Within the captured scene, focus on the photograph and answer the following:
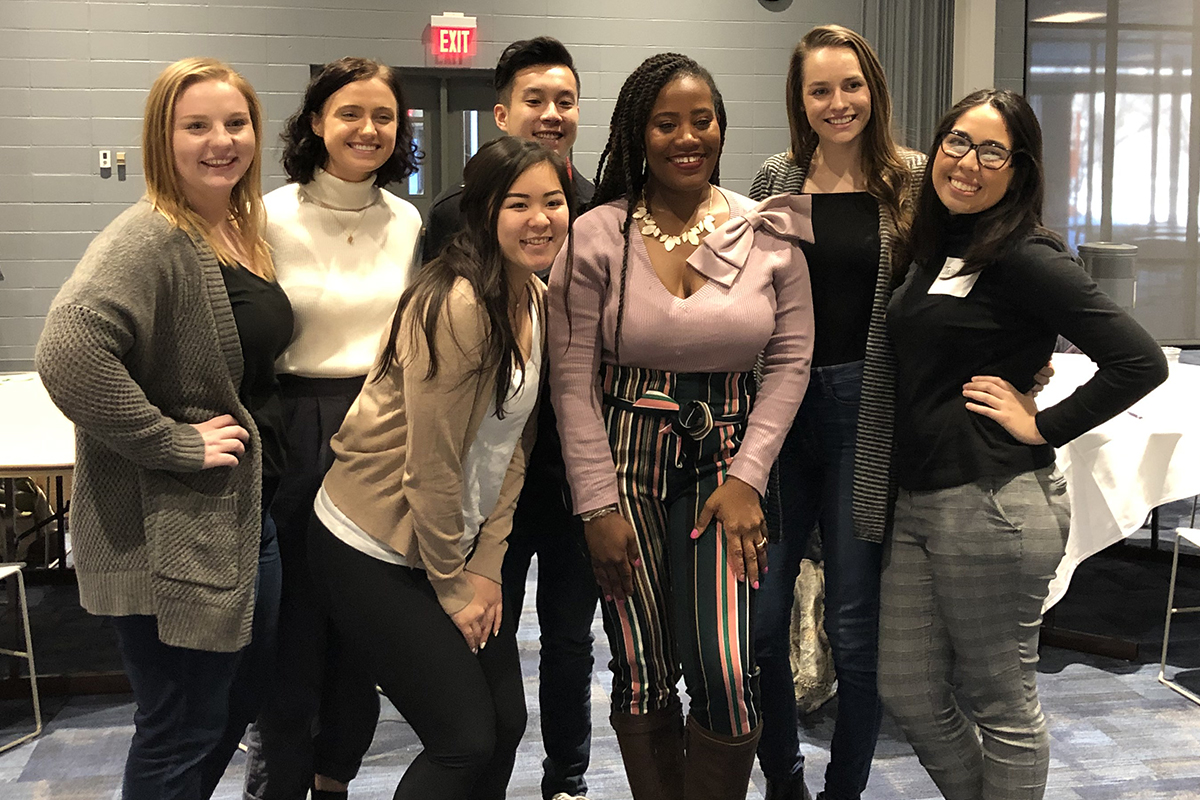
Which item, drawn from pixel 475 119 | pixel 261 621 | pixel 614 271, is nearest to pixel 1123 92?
pixel 475 119

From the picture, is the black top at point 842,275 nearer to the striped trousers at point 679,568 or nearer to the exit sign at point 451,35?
the striped trousers at point 679,568

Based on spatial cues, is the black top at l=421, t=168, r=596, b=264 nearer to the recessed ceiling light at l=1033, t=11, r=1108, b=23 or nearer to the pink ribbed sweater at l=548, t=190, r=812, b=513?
the pink ribbed sweater at l=548, t=190, r=812, b=513

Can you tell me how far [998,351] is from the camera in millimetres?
1910

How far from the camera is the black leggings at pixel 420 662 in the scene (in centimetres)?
175

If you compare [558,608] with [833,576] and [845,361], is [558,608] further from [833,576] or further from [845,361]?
[845,361]

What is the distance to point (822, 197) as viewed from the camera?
2152 mm

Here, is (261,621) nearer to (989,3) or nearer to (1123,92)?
(989,3)

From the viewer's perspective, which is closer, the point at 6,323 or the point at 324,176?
the point at 324,176

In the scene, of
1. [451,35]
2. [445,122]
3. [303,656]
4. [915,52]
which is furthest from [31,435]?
[915,52]

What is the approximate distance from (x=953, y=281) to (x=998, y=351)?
0.14 m

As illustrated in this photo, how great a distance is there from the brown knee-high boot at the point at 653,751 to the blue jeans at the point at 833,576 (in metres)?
0.36

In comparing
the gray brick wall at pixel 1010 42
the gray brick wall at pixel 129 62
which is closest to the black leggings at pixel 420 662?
the gray brick wall at pixel 129 62

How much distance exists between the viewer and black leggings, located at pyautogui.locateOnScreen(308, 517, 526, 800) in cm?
175

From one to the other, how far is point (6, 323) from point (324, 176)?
479 cm
